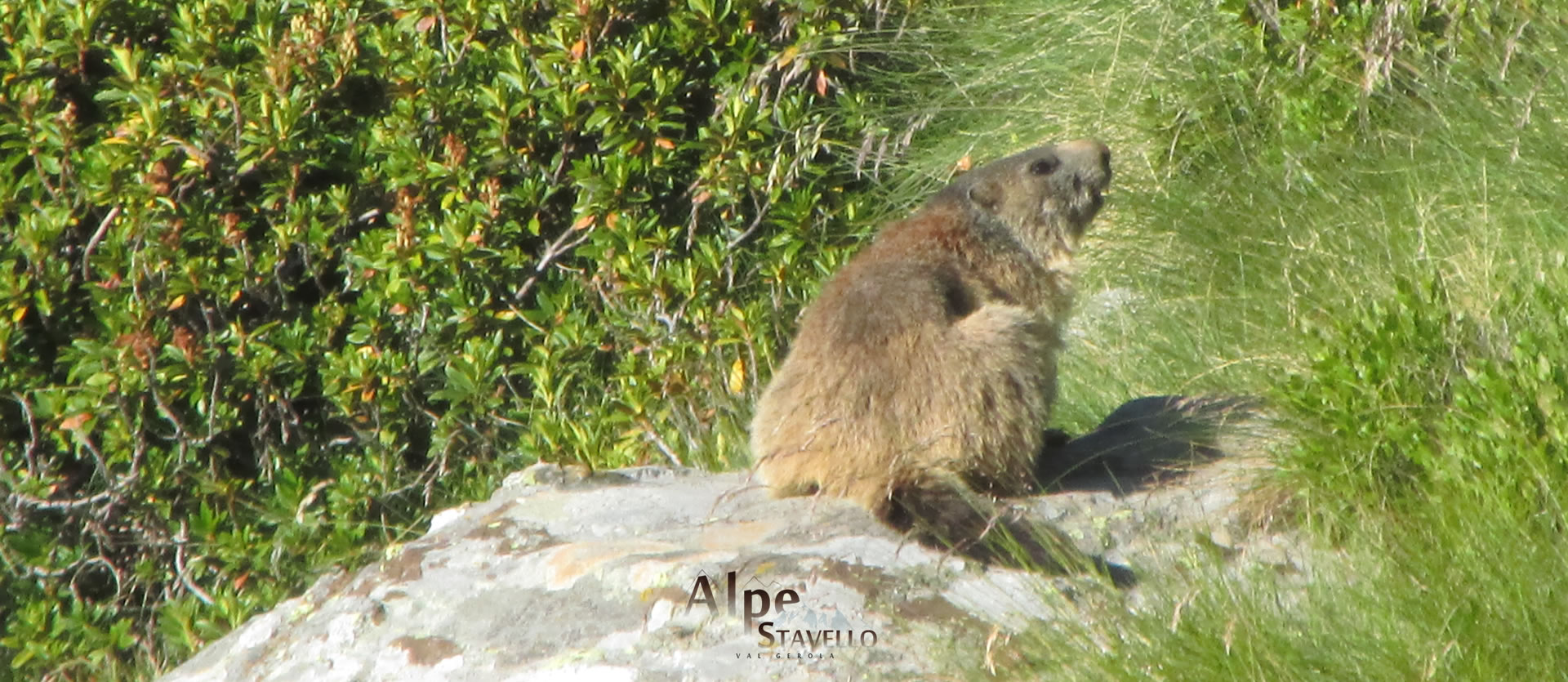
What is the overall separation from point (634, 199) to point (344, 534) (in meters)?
1.92

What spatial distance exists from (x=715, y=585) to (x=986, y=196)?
2331 mm

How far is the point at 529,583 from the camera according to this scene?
463cm

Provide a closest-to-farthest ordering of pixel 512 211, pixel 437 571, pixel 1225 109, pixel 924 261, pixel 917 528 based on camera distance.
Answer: pixel 917 528 → pixel 437 571 → pixel 924 261 → pixel 512 211 → pixel 1225 109

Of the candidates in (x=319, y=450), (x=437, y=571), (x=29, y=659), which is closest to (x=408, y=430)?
(x=319, y=450)

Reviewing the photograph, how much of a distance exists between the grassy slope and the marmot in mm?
771

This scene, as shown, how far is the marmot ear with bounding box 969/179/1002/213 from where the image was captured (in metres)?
6.09

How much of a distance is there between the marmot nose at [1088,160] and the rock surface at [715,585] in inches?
48.5

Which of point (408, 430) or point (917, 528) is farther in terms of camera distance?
point (408, 430)

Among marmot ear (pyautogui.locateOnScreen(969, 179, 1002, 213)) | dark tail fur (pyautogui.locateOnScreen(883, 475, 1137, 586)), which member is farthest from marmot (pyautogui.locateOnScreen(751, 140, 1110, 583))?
marmot ear (pyautogui.locateOnScreen(969, 179, 1002, 213))

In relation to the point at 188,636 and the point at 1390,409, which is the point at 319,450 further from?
the point at 1390,409

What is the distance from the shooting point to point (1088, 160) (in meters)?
6.34

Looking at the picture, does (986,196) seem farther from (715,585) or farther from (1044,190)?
(715,585)

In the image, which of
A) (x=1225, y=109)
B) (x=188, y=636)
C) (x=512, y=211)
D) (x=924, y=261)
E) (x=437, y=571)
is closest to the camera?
(x=437, y=571)

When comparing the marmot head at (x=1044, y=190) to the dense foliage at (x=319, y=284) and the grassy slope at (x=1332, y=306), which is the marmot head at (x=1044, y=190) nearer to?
the grassy slope at (x=1332, y=306)
